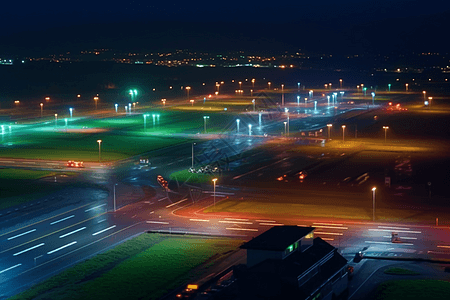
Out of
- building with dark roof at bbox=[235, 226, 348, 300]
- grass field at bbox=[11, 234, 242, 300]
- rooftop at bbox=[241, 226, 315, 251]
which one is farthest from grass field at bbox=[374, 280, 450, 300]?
grass field at bbox=[11, 234, 242, 300]

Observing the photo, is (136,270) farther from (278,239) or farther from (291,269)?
Answer: (291,269)

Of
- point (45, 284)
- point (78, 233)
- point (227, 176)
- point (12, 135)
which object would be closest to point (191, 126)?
point (12, 135)

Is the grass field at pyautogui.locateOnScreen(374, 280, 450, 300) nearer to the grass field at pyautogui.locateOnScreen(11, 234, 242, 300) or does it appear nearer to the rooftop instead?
the rooftop

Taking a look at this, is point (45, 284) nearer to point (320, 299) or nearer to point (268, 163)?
point (320, 299)

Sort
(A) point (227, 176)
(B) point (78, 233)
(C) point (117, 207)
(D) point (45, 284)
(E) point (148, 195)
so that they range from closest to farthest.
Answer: (D) point (45, 284) → (B) point (78, 233) → (C) point (117, 207) → (E) point (148, 195) → (A) point (227, 176)

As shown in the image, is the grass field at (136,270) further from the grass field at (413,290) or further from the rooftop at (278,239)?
the grass field at (413,290)

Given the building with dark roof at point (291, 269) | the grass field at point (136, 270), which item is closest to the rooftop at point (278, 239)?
the building with dark roof at point (291, 269)

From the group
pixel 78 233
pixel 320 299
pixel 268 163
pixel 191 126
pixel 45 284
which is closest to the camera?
pixel 320 299
